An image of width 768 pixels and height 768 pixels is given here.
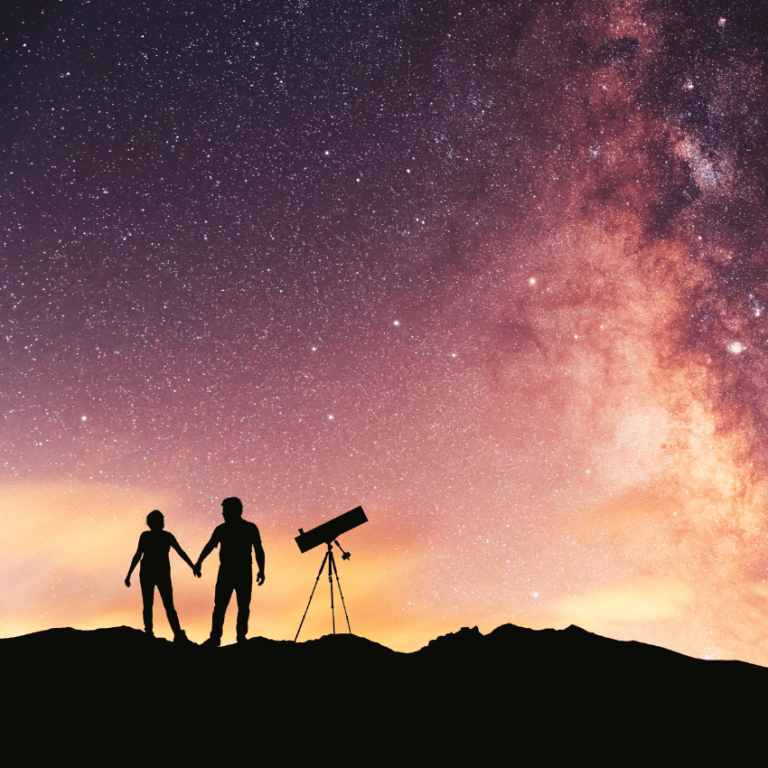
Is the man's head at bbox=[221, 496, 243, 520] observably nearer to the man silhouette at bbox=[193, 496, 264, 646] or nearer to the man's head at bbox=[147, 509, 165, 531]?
the man silhouette at bbox=[193, 496, 264, 646]

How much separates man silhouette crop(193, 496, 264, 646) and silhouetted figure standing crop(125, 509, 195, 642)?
1.25 ft

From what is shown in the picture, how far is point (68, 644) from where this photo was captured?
668 cm

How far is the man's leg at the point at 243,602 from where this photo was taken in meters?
7.23

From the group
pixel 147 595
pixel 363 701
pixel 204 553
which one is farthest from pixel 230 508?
pixel 363 701

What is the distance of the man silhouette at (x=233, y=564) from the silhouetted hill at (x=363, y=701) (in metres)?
0.38

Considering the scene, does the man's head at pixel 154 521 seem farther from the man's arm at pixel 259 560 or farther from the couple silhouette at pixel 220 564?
the man's arm at pixel 259 560

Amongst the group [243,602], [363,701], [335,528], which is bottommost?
[363,701]

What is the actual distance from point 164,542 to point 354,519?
8.58 ft

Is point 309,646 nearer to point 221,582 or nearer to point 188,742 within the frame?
point 221,582

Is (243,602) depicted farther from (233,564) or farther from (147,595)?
(147,595)

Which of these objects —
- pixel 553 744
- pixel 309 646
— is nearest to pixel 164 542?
pixel 309 646

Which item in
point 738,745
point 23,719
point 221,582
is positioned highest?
point 221,582

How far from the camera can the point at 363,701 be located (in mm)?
5914

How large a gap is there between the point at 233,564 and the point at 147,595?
118 cm
